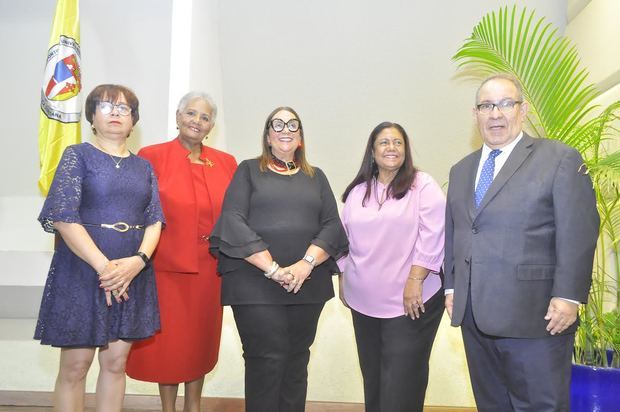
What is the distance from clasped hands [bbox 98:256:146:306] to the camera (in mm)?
1916

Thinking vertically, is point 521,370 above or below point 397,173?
below

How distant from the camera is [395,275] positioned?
2.21 meters

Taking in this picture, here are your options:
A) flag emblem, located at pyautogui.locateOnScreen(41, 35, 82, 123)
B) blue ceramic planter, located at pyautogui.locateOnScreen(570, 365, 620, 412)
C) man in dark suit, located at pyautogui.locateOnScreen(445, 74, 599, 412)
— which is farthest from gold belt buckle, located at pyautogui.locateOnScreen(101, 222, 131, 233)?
flag emblem, located at pyautogui.locateOnScreen(41, 35, 82, 123)

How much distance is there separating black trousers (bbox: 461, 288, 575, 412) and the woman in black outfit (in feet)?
2.15

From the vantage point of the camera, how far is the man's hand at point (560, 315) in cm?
164

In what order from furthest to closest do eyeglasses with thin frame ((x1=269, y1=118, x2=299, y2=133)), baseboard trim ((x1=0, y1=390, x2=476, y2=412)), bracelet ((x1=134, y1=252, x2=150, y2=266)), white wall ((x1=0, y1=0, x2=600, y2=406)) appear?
white wall ((x1=0, y1=0, x2=600, y2=406)) → baseboard trim ((x1=0, y1=390, x2=476, y2=412)) → eyeglasses with thin frame ((x1=269, y1=118, x2=299, y2=133)) → bracelet ((x1=134, y1=252, x2=150, y2=266))

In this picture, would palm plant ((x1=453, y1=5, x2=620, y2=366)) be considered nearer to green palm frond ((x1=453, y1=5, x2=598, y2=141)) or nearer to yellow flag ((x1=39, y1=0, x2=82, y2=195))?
green palm frond ((x1=453, y1=5, x2=598, y2=141))

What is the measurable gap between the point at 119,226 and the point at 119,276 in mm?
199

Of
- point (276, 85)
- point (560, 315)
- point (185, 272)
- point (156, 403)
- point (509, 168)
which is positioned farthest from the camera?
point (276, 85)

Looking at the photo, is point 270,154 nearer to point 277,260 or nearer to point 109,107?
point 277,260

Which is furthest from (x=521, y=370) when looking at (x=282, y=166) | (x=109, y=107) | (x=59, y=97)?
(x=59, y=97)

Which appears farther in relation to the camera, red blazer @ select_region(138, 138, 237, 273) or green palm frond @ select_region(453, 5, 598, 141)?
green palm frond @ select_region(453, 5, 598, 141)

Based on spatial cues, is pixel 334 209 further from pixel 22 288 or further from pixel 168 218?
pixel 22 288

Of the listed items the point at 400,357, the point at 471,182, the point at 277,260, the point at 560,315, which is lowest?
the point at 400,357
